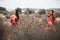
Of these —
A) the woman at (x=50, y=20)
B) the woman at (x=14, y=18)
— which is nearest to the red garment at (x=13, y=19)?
the woman at (x=14, y=18)

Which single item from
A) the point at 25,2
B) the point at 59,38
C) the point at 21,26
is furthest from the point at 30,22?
the point at 59,38

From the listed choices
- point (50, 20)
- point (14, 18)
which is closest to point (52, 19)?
point (50, 20)

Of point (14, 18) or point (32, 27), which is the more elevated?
point (14, 18)

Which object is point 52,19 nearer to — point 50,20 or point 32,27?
point 50,20

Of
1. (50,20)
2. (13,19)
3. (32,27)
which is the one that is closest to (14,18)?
(13,19)

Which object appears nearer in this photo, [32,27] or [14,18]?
[32,27]

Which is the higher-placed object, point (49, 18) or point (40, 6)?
point (40, 6)

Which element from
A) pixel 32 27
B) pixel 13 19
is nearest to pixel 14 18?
pixel 13 19

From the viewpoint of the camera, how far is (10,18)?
2.47 metres

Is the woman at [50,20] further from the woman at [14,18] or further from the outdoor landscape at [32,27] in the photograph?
the woman at [14,18]

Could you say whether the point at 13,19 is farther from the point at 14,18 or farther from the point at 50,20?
the point at 50,20

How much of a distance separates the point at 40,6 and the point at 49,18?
20 centimetres

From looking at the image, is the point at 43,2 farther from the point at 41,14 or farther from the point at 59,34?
the point at 59,34

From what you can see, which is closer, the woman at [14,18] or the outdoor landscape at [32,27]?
the outdoor landscape at [32,27]
